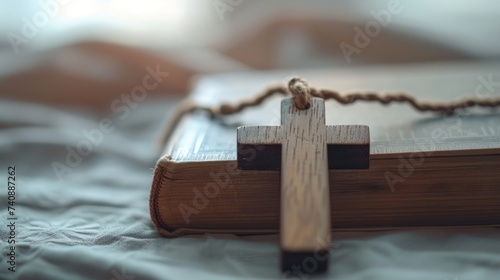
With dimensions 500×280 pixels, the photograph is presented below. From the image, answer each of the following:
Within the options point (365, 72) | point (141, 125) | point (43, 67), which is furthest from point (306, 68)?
point (43, 67)

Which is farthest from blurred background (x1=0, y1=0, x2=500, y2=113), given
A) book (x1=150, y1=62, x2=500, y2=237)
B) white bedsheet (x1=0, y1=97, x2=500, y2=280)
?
book (x1=150, y1=62, x2=500, y2=237)

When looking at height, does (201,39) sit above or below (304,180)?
above

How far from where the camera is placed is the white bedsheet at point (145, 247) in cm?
49

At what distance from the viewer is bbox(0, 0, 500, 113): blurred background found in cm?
99

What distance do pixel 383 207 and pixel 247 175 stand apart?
13 centimetres

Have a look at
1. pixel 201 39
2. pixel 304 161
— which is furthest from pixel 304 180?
pixel 201 39

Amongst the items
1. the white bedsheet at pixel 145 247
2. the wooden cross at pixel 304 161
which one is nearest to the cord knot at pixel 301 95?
the wooden cross at pixel 304 161

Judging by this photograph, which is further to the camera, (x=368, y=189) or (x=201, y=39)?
(x=201, y=39)

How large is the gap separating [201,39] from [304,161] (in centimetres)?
74

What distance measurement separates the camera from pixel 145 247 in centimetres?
54

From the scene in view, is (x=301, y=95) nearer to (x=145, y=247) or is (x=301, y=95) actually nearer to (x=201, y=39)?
(x=145, y=247)

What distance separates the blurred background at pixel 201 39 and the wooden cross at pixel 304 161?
0.50 meters

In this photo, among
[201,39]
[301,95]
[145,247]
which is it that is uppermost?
[201,39]

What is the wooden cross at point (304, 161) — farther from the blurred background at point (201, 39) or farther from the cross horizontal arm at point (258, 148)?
the blurred background at point (201, 39)
